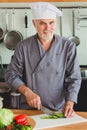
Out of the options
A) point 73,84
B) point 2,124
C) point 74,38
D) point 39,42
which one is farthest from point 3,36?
point 2,124

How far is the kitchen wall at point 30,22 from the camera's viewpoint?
107 inches

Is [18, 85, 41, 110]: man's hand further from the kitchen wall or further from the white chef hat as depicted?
the kitchen wall

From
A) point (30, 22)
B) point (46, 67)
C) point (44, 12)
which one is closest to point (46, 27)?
point (44, 12)

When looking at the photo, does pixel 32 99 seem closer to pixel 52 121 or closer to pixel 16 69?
pixel 52 121

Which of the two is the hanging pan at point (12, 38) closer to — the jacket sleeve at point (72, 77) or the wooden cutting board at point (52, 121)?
the jacket sleeve at point (72, 77)

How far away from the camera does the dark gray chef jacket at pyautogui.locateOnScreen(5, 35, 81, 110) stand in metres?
1.77

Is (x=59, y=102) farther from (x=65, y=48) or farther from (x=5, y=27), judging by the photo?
(x=5, y=27)

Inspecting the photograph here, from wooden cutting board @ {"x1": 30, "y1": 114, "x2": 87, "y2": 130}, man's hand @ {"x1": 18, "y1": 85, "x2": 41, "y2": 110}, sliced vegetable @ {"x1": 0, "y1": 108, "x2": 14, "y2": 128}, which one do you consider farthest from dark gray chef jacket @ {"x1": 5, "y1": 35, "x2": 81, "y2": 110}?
sliced vegetable @ {"x1": 0, "y1": 108, "x2": 14, "y2": 128}

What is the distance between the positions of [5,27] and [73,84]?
135cm

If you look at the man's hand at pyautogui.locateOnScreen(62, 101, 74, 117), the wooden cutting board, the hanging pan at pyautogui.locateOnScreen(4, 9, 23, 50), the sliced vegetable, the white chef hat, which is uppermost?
the white chef hat

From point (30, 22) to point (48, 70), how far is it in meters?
1.13

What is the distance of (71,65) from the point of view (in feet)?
5.78

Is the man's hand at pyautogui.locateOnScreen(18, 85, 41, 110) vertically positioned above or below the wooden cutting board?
above

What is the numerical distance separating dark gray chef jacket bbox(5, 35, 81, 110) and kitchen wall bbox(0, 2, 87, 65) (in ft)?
3.23
